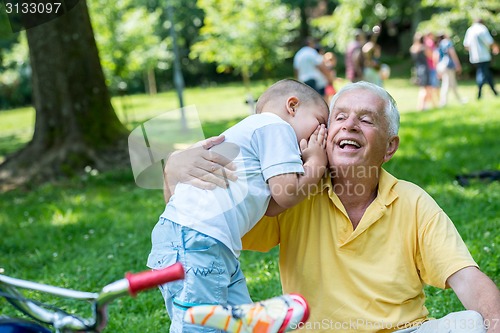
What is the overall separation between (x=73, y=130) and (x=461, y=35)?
17.7 meters

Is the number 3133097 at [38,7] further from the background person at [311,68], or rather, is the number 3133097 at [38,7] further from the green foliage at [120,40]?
the green foliage at [120,40]

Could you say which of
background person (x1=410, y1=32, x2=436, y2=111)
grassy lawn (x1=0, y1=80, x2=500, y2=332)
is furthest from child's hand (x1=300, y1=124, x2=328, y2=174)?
background person (x1=410, y1=32, x2=436, y2=111)

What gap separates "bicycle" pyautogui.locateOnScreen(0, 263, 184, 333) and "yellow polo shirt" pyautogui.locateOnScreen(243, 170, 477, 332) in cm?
125

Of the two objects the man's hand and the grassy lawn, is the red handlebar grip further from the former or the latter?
the grassy lawn

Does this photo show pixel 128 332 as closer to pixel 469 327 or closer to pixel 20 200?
pixel 469 327

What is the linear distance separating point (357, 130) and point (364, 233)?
40 centimetres

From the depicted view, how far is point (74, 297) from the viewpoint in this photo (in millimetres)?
1537

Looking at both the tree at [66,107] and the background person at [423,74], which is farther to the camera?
the background person at [423,74]

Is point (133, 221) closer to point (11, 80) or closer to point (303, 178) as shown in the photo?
point (303, 178)

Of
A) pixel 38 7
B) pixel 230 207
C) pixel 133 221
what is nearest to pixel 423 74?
pixel 38 7

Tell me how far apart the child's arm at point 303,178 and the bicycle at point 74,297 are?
37.7 inches

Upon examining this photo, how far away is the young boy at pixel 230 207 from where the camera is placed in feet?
7.88

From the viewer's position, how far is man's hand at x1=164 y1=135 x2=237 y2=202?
2.51 meters

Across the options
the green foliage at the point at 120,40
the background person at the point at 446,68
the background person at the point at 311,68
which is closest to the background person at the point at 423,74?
the background person at the point at 446,68
